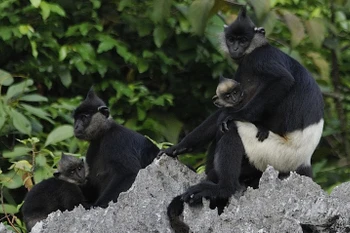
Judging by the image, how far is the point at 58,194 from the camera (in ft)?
19.4

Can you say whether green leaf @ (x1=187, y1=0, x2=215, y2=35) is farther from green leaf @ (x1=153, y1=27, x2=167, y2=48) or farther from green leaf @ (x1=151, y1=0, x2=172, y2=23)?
green leaf @ (x1=153, y1=27, x2=167, y2=48)

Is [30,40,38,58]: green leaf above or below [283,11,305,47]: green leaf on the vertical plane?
below

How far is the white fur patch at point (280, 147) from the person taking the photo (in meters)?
5.26

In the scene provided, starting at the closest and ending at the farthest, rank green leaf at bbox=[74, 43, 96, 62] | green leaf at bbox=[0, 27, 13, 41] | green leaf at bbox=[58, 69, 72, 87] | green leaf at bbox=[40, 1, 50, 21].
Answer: green leaf at bbox=[40, 1, 50, 21]
green leaf at bbox=[0, 27, 13, 41]
green leaf at bbox=[74, 43, 96, 62]
green leaf at bbox=[58, 69, 72, 87]

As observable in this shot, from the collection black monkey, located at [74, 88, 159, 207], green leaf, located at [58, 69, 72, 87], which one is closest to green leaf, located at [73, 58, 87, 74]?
green leaf, located at [58, 69, 72, 87]

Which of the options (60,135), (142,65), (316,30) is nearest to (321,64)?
(316,30)

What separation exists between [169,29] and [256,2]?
182cm

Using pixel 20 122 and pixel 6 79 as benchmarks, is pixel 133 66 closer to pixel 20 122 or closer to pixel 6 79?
pixel 6 79

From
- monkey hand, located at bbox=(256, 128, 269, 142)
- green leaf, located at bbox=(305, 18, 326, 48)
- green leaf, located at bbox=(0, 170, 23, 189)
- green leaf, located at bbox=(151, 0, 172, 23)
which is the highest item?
monkey hand, located at bbox=(256, 128, 269, 142)

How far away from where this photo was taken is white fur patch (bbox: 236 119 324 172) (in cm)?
526

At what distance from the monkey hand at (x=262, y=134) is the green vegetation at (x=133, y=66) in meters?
1.77

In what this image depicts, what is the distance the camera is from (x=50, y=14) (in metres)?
8.24

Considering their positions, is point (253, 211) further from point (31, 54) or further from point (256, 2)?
point (31, 54)

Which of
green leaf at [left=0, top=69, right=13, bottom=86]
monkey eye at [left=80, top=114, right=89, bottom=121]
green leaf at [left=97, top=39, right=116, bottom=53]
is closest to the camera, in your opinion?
monkey eye at [left=80, top=114, right=89, bottom=121]
